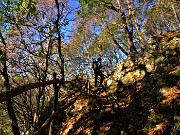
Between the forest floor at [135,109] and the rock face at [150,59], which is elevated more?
the rock face at [150,59]

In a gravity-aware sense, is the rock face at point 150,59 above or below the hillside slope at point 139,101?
above

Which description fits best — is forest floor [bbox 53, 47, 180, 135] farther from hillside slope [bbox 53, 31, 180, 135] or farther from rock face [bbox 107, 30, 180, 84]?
rock face [bbox 107, 30, 180, 84]

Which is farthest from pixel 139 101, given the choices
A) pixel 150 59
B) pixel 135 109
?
pixel 150 59

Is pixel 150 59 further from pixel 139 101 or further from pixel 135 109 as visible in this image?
pixel 135 109

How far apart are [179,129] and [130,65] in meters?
7.78

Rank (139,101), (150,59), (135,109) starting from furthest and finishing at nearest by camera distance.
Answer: (150,59) → (139,101) → (135,109)

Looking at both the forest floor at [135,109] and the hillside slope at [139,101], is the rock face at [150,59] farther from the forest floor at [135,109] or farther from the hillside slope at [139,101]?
the forest floor at [135,109]

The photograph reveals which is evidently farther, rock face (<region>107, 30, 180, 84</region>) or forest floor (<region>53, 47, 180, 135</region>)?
rock face (<region>107, 30, 180, 84</region>)

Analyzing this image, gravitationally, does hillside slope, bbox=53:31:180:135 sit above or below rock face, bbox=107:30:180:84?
below

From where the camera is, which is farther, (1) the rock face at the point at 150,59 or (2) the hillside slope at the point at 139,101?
(1) the rock face at the point at 150,59

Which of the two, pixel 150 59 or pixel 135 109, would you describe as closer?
pixel 135 109

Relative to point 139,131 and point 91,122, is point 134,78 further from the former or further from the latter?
point 139,131

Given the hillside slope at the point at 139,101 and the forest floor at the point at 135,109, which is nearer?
the forest floor at the point at 135,109

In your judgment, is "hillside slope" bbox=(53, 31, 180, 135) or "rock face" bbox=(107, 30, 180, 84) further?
"rock face" bbox=(107, 30, 180, 84)
